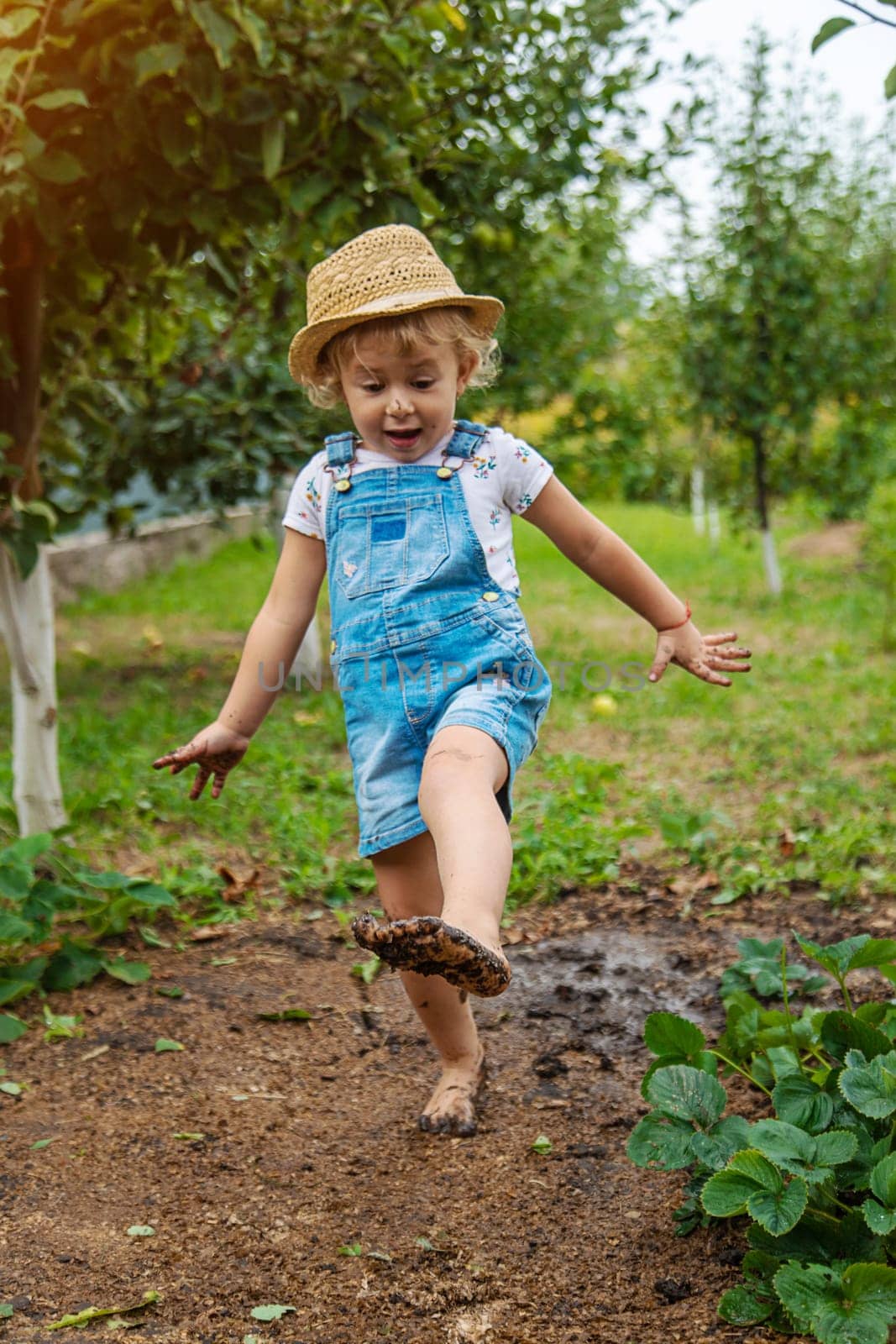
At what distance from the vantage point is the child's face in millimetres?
2131

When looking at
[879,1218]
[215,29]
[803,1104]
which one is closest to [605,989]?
[803,1104]

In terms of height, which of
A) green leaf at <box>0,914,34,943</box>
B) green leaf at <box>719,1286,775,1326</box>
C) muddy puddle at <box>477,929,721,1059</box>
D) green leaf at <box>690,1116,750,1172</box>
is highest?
green leaf at <box>0,914,34,943</box>

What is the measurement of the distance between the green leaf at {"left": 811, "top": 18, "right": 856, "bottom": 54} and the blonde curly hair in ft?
2.28

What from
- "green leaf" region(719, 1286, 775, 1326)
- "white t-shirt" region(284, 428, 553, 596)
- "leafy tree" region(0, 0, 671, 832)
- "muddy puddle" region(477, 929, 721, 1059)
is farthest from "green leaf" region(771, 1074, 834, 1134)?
"leafy tree" region(0, 0, 671, 832)

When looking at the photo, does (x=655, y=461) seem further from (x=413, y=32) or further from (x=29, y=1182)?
(x=29, y=1182)

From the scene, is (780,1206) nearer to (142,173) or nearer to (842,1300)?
(842,1300)

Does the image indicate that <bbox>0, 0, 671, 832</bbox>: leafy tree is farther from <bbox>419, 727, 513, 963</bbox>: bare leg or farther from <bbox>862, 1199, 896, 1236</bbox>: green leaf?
<bbox>862, 1199, 896, 1236</bbox>: green leaf

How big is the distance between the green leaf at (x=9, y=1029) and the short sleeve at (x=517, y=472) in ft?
4.80

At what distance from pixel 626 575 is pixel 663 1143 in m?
0.92

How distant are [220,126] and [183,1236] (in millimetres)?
2480

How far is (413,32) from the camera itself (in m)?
3.20

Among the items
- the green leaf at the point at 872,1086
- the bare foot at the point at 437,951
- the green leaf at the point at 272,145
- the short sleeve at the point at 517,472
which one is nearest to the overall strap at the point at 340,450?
the short sleeve at the point at 517,472

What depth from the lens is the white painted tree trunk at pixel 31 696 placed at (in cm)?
342

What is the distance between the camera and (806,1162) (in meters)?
1.69
